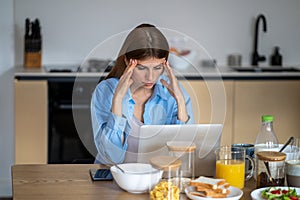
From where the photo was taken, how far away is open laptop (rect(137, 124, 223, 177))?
227 cm

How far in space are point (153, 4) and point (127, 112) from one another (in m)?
2.13

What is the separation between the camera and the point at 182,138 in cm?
226

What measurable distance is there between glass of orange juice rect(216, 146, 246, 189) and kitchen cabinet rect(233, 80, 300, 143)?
2.07 metres

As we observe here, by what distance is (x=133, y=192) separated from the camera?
2135mm

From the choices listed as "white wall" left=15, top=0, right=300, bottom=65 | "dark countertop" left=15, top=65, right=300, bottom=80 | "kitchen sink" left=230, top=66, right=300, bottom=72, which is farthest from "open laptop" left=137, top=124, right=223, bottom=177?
"white wall" left=15, top=0, right=300, bottom=65

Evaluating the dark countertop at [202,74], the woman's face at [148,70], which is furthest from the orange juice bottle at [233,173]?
the dark countertop at [202,74]

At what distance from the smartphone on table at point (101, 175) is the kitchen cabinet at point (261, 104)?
2067 mm

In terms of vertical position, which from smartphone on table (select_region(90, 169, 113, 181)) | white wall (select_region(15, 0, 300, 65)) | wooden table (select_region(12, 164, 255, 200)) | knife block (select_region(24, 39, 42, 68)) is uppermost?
white wall (select_region(15, 0, 300, 65))

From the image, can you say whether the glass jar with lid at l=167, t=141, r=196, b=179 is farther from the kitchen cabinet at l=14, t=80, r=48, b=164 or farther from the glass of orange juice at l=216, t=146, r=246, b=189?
the kitchen cabinet at l=14, t=80, r=48, b=164

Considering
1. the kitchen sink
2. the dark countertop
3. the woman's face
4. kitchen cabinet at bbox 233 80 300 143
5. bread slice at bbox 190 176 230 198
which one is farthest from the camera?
the kitchen sink

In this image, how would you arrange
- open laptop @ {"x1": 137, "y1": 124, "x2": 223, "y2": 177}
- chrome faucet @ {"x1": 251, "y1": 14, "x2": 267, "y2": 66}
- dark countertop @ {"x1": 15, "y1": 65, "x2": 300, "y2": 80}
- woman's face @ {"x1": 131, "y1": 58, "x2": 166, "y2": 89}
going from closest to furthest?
open laptop @ {"x1": 137, "y1": 124, "x2": 223, "y2": 177} < woman's face @ {"x1": 131, "y1": 58, "x2": 166, "y2": 89} < dark countertop @ {"x1": 15, "y1": 65, "x2": 300, "y2": 80} < chrome faucet @ {"x1": 251, "y1": 14, "x2": 267, "y2": 66}

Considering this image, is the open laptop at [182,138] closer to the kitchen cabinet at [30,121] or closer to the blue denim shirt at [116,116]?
the blue denim shirt at [116,116]

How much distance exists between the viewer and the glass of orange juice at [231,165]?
7.20 ft

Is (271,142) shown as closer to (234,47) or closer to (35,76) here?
(35,76)
